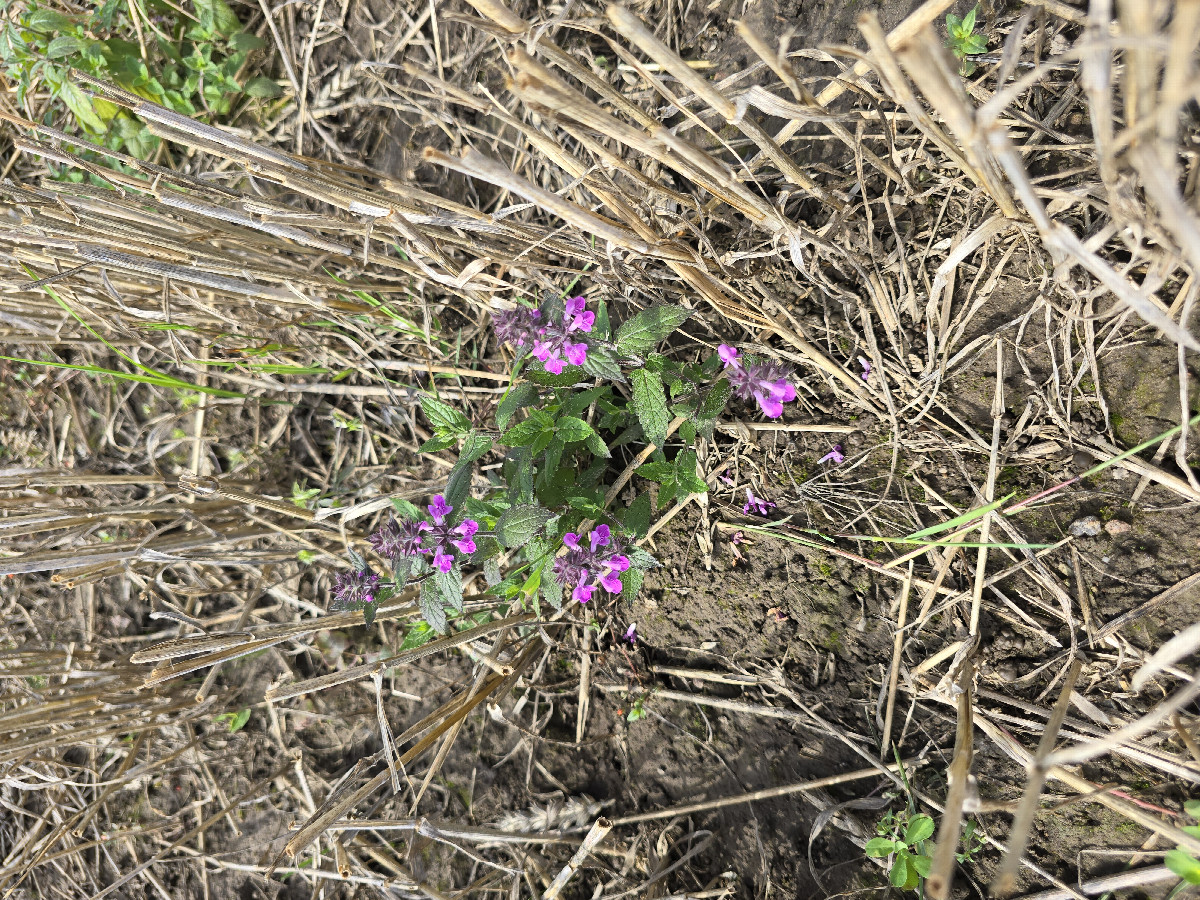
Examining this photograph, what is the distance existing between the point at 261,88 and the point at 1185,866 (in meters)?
4.14

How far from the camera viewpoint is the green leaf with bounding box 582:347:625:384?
1.91 meters

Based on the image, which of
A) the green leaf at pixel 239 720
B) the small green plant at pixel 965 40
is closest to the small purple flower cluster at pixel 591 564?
the small green plant at pixel 965 40

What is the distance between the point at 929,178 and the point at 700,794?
6.85ft

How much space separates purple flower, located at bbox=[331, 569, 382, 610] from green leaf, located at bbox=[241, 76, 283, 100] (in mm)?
2379

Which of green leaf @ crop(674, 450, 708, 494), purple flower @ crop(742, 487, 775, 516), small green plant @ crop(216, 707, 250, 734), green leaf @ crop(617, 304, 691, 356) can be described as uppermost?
green leaf @ crop(617, 304, 691, 356)

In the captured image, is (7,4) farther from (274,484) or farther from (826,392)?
(826,392)

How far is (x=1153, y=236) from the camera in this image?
135 cm

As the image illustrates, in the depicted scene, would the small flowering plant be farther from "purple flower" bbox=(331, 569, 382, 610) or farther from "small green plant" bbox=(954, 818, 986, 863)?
"small green plant" bbox=(954, 818, 986, 863)

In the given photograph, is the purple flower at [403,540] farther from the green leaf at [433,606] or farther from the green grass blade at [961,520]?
the green grass blade at [961,520]

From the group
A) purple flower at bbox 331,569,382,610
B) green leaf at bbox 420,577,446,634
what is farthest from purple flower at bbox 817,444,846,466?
purple flower at bbox 331,569,382,610

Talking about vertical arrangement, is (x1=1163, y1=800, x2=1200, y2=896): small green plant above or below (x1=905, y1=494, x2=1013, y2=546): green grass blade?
below

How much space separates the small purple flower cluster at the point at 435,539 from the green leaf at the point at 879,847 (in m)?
1.40

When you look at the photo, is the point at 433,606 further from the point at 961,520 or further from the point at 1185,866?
the point at 1185,866

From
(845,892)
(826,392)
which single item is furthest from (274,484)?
(845,892)
